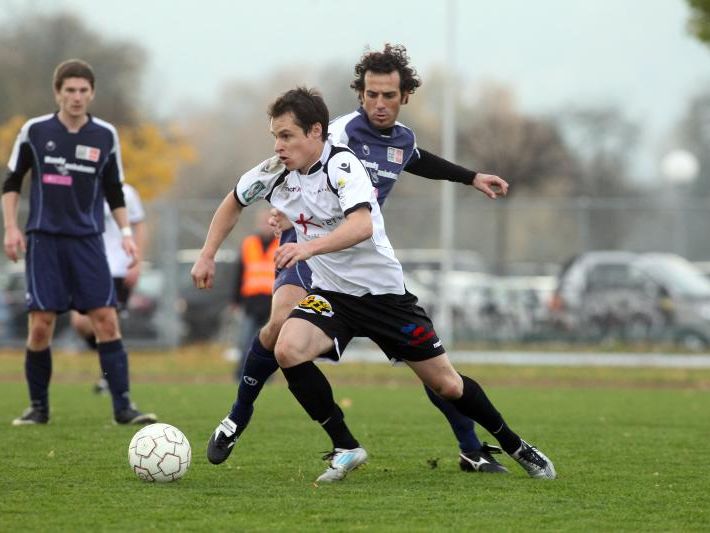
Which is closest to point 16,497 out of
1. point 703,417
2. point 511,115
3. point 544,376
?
point 703,417

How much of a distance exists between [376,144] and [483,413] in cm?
154

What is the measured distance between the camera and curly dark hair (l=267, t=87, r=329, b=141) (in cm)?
607

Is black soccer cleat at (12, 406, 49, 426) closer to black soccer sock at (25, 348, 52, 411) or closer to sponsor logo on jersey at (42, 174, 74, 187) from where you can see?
black soccer sock at (25, 348, 52, 411)

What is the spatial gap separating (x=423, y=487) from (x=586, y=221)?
1808 centimetres

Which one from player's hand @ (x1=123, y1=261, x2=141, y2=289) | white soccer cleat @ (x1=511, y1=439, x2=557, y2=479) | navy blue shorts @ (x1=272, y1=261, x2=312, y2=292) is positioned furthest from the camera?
player's hand @ (x1=123, y1=261, x2=141, y2=289)

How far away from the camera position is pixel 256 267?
15523mm

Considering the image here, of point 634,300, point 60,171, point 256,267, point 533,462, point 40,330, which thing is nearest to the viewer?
point 533,462

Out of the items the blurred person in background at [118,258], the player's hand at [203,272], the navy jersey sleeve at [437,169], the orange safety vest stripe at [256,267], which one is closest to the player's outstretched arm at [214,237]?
the player's hand at [203,272]

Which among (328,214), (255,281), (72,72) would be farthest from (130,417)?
(255,281)

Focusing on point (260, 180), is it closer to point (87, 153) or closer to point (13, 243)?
point (87, 153)

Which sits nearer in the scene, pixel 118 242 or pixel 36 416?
pixel 36 416

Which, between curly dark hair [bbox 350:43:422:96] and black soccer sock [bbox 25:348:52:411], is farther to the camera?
black soccer sock [bbox 25:348:52:411]

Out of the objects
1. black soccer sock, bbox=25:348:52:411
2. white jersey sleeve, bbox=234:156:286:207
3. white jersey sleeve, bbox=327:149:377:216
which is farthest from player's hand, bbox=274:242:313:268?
black soccer sock, bbox=25:348:52:411

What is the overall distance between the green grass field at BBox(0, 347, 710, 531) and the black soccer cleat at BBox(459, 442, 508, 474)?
4.2 inches
